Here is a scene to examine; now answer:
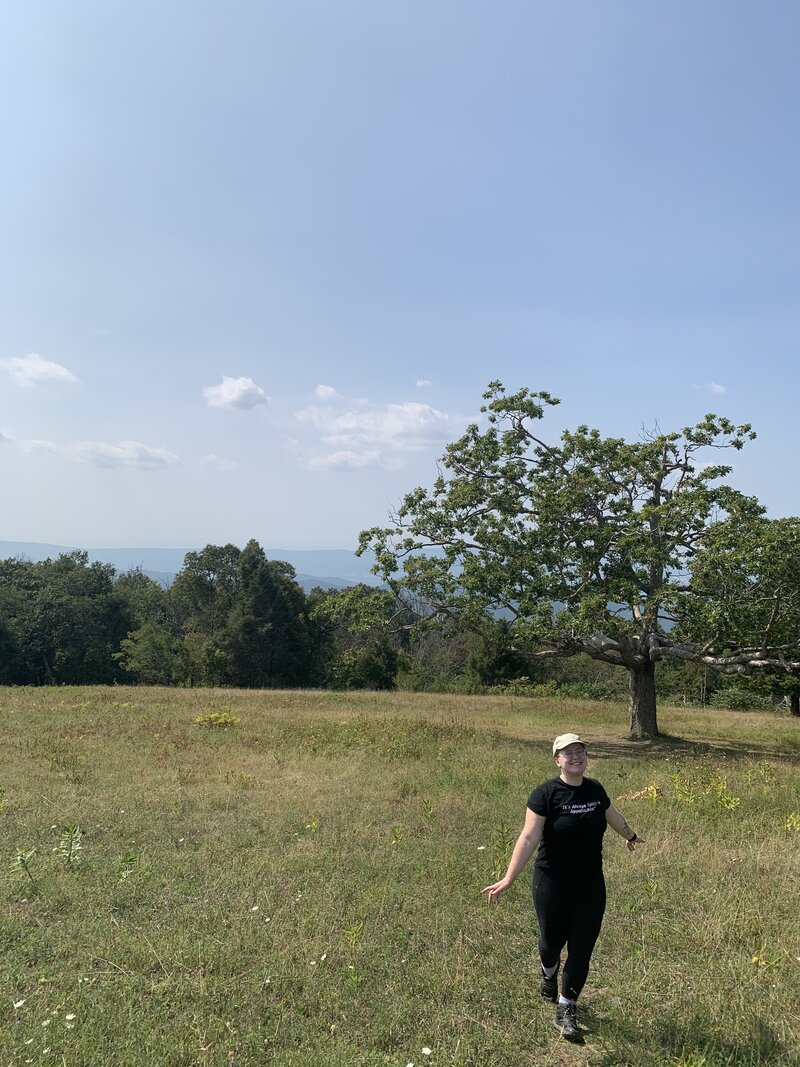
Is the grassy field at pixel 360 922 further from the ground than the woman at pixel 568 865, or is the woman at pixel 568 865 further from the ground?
the woman at pixel 568 865

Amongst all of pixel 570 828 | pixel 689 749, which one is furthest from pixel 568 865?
pixel 689 749

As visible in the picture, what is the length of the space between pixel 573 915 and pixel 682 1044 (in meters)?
1.06

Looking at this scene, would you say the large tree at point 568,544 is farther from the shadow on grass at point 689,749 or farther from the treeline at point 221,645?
the treeline at point 221,645

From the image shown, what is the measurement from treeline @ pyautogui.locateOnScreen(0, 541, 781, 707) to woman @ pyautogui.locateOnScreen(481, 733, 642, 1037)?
1606 inches

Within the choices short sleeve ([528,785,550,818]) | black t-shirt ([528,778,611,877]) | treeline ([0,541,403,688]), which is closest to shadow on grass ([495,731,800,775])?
black t-shirt ([528,778,611,877])

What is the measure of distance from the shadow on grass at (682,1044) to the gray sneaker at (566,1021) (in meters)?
0.16

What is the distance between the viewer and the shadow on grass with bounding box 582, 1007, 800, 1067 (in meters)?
4.01

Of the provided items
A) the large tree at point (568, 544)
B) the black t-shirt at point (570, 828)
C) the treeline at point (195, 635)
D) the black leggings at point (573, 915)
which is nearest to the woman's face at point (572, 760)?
the black t-shirt at point (570, 828)

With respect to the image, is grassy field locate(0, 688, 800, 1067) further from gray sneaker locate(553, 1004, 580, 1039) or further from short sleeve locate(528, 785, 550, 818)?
short sleeve locate(528, 785, 550, 818)

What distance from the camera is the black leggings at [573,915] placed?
436cm

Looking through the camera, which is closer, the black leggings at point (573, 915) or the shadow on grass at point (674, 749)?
the black leggings at point (573, 915)

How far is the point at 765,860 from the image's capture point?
725 cm

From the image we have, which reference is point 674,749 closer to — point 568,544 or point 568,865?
point 568,544

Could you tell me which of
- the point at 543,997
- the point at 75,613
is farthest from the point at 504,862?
the point at 75,613
